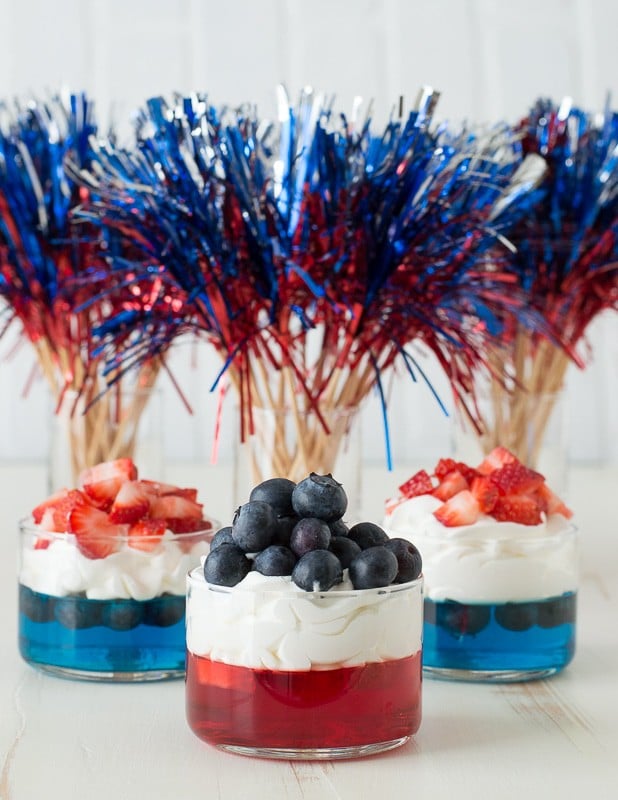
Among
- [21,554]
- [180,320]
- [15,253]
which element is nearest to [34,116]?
→ [15,253]

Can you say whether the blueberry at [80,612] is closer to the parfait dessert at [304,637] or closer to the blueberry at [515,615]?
the parfait dessert at [304,637]

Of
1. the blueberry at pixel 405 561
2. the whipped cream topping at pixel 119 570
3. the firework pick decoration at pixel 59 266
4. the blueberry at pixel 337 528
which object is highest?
the firework pick decoration at pixel 59 266

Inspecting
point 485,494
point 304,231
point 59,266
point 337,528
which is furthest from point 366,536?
point 59,266

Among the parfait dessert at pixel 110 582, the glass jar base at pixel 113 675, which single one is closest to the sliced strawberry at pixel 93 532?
the parfait dessert at pixel 110 582

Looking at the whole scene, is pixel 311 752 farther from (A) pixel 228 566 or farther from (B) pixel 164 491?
(B) pixel 164 491

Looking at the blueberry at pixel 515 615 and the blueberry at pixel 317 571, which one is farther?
the blueberry at pixel 515 615

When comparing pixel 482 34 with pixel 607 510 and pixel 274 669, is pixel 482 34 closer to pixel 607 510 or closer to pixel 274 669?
pixel 607 510

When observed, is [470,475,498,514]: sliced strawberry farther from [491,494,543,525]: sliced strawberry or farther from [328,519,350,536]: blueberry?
[328,519,350,536]: blueberry
